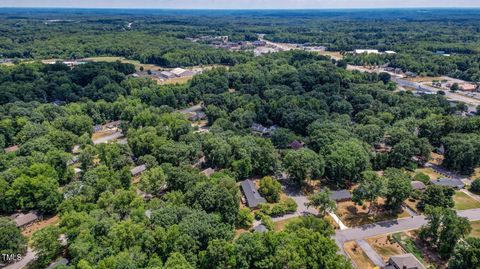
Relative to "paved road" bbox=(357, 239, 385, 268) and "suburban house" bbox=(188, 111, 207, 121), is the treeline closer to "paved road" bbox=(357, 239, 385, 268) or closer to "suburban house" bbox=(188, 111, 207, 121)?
"suburban house" bbox=(188, 111, 207, 121)

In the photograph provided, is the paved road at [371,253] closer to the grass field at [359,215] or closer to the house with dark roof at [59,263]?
the grass field at [359,215]

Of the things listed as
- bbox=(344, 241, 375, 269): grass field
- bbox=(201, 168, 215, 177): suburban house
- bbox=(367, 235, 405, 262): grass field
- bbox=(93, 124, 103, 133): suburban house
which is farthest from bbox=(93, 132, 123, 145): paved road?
bbox=(367, 235, 405, 262): grass field

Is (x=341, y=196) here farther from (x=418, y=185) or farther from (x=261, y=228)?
(x=261, y=228)

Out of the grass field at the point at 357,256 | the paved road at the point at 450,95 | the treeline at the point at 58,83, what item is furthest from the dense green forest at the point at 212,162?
the paved road at the point at 450,95

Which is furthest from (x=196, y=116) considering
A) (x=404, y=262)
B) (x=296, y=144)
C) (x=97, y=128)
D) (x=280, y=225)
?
(x=404, y=262)

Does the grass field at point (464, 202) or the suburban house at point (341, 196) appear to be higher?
the suburban house at point (341, 196)

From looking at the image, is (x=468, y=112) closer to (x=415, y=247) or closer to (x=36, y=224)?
(x=415, y=247)
